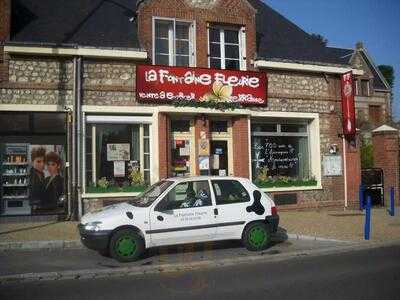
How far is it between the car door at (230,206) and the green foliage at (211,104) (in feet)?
19.6

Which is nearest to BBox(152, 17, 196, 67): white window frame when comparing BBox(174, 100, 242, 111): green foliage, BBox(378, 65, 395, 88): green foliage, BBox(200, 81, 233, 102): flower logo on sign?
BBox(200, 81, 233, 102): flower logo on sign

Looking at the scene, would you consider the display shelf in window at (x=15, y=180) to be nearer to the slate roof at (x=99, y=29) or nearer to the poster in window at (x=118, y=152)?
the poster in window at (x=118, y=152)

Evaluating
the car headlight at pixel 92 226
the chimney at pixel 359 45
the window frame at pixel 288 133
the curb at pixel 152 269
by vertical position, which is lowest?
the curb at pixel 152 269

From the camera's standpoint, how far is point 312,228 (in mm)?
13312

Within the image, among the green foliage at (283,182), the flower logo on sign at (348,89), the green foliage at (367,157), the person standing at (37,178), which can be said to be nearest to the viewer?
the person standing at (37,178)

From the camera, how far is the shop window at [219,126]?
1727 cm

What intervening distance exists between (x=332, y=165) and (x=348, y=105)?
87.8 inches

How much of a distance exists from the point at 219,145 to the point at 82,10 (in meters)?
6.44

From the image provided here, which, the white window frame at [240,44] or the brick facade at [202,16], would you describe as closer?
the brick facade at [202,16]

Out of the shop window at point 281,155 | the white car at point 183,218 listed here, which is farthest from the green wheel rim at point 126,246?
the shop window at point 281,155

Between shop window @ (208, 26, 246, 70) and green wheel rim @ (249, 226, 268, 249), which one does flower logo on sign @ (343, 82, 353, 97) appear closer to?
shop window @ (208, 26, 246, 70)

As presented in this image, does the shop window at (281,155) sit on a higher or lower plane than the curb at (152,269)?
higher

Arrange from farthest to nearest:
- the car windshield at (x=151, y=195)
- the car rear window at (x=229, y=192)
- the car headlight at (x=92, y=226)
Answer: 1. the car rear window at (x=229, y=192)
2. the car windshield at (x=151, y=195)
3. the car headlight at (x=92, y=226)

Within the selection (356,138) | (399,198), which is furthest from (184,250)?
(399,198)
